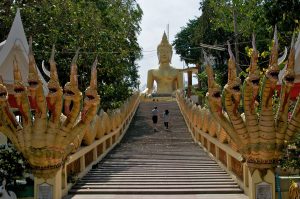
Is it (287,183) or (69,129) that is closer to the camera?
(69,129)

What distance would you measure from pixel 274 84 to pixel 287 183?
267 cm

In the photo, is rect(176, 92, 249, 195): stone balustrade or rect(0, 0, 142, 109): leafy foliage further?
rect(0, 0, 142, 109): leafy foliage

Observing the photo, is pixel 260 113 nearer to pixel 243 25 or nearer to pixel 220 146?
pixel 220 146

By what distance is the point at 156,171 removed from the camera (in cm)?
1347

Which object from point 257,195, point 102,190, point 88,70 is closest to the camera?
point 257,195

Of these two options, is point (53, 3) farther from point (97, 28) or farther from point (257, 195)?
point (257, 195)

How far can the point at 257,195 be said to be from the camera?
871 cm

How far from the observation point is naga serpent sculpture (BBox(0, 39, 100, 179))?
8672mm

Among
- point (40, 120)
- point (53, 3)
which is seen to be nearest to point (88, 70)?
point (53, 3)

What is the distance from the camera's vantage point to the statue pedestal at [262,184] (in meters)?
A: 8.54

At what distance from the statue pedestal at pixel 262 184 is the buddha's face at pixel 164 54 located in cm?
3198

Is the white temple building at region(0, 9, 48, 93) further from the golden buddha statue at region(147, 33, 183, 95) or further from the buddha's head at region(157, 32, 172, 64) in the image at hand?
the buddha's head at region(157, 32, 172, 64)

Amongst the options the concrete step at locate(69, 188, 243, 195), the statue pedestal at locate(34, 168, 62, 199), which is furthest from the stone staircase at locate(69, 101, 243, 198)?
the statue pedestal at locate(34, 168, 62, 199)

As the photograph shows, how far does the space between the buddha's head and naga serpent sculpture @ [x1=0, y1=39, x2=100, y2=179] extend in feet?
104
